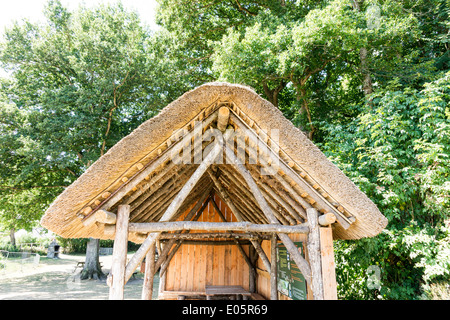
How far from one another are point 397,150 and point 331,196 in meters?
3.11

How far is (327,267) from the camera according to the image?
2818 millimetres

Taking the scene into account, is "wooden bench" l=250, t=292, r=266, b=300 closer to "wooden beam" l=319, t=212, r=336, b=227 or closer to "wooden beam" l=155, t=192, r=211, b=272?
"wooden beam" l=155, t=192, r=211, b=272

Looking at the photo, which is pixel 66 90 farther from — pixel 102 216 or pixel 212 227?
pixel 212 227

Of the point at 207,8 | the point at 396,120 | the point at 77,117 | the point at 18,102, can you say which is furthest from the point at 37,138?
the point at 396,120

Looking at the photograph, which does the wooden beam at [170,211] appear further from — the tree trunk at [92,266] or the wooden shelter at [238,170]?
the tree trunk at [92,266]

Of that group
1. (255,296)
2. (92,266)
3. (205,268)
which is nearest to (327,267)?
(255,296)

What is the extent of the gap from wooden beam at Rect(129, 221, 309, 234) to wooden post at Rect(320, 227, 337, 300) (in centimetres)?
22

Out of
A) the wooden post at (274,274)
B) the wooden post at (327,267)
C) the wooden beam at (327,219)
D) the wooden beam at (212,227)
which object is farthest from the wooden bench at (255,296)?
the wooden beam at (327,219)

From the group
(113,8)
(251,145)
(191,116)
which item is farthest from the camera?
(113,8)

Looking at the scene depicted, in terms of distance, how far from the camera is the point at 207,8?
10406 mm

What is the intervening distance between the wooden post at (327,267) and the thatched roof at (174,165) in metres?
0.26

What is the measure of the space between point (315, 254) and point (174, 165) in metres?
2.02

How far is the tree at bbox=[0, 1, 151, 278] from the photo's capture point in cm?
959
